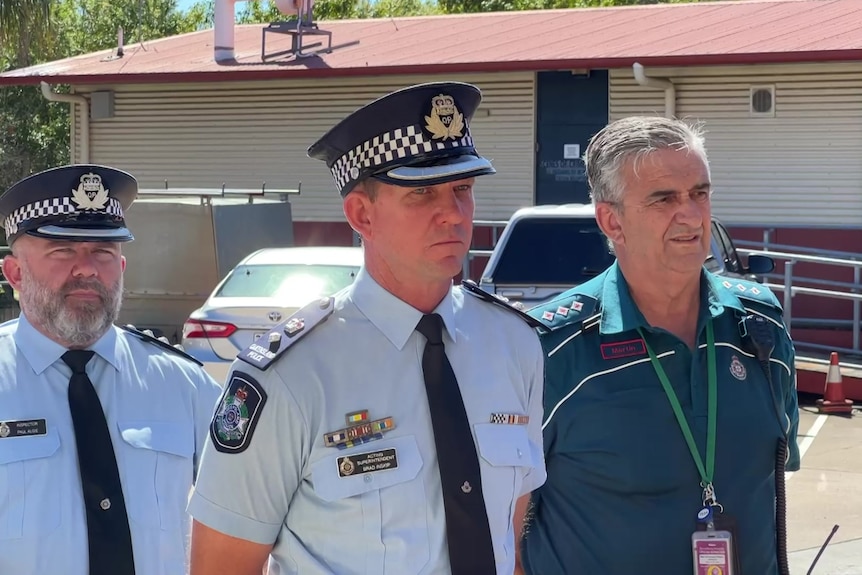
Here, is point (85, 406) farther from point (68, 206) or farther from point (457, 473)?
point (457, 473)

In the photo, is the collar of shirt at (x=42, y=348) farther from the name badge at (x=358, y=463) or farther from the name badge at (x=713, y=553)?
the name badge at (x=713, y=553)

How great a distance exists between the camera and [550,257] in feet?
34.2

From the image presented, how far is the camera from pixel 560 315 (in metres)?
3.48

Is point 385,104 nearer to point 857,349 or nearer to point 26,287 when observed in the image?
point 26,287

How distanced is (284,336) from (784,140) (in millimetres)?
15484

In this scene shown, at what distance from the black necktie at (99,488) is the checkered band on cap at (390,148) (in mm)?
1191

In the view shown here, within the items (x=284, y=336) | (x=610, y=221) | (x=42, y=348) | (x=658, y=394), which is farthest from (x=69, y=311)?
(x=658, y=394)

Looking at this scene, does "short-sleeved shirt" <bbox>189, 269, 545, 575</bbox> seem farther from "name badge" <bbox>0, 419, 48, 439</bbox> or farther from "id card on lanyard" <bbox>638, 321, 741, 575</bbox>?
"name badge" <bbox>0, 419, 48, 439</bbox>

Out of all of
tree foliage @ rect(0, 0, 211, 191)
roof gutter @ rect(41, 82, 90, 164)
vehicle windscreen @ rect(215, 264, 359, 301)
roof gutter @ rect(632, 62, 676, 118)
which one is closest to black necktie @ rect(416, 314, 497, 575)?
vehicle windscreen @ rect(215, 264, 359, 301)

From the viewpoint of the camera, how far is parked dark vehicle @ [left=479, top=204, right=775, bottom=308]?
33.6ft

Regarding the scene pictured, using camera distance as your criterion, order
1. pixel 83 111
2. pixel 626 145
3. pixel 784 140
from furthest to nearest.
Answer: pixel 83 111 < pixel 784 140 < pixel 626 145

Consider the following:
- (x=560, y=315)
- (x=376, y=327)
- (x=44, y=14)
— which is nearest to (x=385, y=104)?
(x=376, y=327)

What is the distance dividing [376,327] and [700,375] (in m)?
1.14

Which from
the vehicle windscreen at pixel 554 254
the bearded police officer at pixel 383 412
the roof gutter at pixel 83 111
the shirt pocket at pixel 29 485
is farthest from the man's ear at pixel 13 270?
the roof gutter at pixel 83 111
